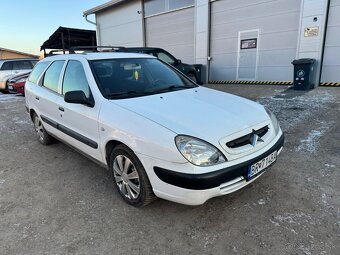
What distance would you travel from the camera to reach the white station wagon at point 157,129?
6.93 ft

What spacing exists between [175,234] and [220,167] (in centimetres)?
70

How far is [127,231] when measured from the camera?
7.48 feet

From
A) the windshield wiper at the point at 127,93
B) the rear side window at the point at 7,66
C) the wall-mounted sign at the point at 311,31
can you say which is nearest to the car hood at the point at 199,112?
the windshield wiper at the point at 127,93

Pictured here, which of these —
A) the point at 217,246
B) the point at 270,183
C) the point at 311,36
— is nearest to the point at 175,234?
the point at 217,246

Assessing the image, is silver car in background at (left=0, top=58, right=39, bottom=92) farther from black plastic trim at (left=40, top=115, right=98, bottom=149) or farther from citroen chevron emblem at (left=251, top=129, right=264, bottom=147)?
citroen chevron emblem at (left=251, top=129, right=264, bottom=147)

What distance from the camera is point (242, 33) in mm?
10461

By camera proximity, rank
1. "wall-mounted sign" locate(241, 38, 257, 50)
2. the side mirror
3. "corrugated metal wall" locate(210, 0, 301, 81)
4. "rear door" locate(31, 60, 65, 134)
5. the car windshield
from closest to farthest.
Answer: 1. the side mirror
2. the car windshield
3. "rear door" locate(31, 60, 65, 134)
4. "corrugated metal wall" locate(210, 0, 301, 81)
5. "wall-mounted sign" locate(241, 38, 257, 50)

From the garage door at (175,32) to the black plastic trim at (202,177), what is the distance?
10.9 meters

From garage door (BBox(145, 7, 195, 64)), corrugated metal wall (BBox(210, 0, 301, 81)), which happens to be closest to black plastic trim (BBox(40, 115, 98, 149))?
corrugated metal wall (BBox(210, 0, 301, 81))


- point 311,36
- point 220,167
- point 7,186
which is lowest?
point 7,186

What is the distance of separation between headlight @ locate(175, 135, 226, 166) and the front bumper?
0.08m

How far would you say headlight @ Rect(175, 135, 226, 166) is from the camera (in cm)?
209

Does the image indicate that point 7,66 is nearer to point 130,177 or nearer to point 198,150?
point 130,177

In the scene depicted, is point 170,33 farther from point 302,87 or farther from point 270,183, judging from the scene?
point 270,183
